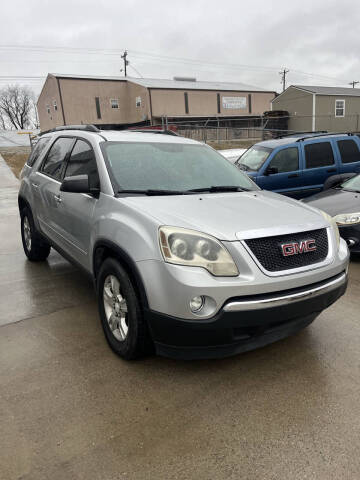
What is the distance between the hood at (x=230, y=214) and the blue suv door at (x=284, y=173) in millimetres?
4894

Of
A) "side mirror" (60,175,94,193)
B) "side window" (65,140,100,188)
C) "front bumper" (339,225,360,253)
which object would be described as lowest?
"front bumper" (339,225,360,253)

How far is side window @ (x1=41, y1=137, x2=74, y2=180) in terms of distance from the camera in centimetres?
416

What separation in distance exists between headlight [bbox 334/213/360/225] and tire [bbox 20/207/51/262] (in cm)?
394

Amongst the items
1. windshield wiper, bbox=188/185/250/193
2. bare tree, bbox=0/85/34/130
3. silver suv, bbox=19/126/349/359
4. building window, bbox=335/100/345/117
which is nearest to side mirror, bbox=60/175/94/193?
silver suv, bbox=19/126/349/359

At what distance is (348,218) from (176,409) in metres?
3.76

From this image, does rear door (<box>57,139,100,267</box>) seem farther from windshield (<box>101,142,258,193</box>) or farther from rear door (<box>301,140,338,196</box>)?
rear door (<box>301,140,338,196</box>)

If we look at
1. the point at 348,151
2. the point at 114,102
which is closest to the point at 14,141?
the point at 114,102

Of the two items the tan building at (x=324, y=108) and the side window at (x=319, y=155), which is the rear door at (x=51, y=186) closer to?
the side window at (x=319, y=155)

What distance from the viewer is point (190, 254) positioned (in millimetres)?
2400

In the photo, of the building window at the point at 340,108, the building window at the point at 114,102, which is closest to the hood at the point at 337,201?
the building window at the point at 340,108

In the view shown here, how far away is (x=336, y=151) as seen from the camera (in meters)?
8.45

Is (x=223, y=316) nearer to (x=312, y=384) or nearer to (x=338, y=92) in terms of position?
(x=312, y=384)

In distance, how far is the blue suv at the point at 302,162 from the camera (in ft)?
26.3

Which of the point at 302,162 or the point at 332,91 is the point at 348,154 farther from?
the point at 332,91
